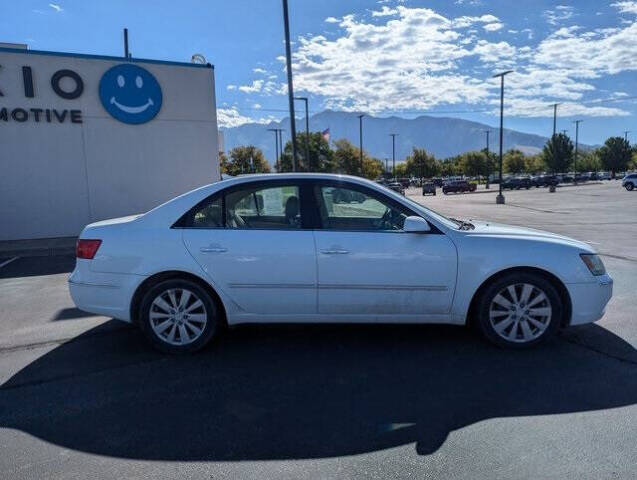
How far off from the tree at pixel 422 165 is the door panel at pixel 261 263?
85939 mm

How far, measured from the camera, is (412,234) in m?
4.20

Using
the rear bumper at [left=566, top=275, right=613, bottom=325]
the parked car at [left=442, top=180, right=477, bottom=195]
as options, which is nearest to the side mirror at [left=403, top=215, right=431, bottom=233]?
the rear bumper at [left=566, top=275, right=613, bottom=325]

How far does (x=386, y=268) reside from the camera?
419 centimetres

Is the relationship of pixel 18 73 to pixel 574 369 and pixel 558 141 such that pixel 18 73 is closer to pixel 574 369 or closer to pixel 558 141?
pixel 574 369

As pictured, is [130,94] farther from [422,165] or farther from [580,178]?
[422,165]

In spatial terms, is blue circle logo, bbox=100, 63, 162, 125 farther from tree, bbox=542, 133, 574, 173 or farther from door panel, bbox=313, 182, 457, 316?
tree, bbox=542, 133, 574, 173

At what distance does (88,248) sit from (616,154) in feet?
320

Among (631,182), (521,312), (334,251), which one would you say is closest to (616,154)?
(631,182)

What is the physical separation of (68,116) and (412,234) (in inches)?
467

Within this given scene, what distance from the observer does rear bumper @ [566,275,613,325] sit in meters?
4.25

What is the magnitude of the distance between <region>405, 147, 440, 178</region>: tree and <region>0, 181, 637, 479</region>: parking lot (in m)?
84.9

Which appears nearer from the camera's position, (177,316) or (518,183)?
(177,316)

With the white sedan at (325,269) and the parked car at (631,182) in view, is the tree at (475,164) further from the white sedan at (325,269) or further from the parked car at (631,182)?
the white sedan at (325,269)

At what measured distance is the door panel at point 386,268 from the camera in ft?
13.7
